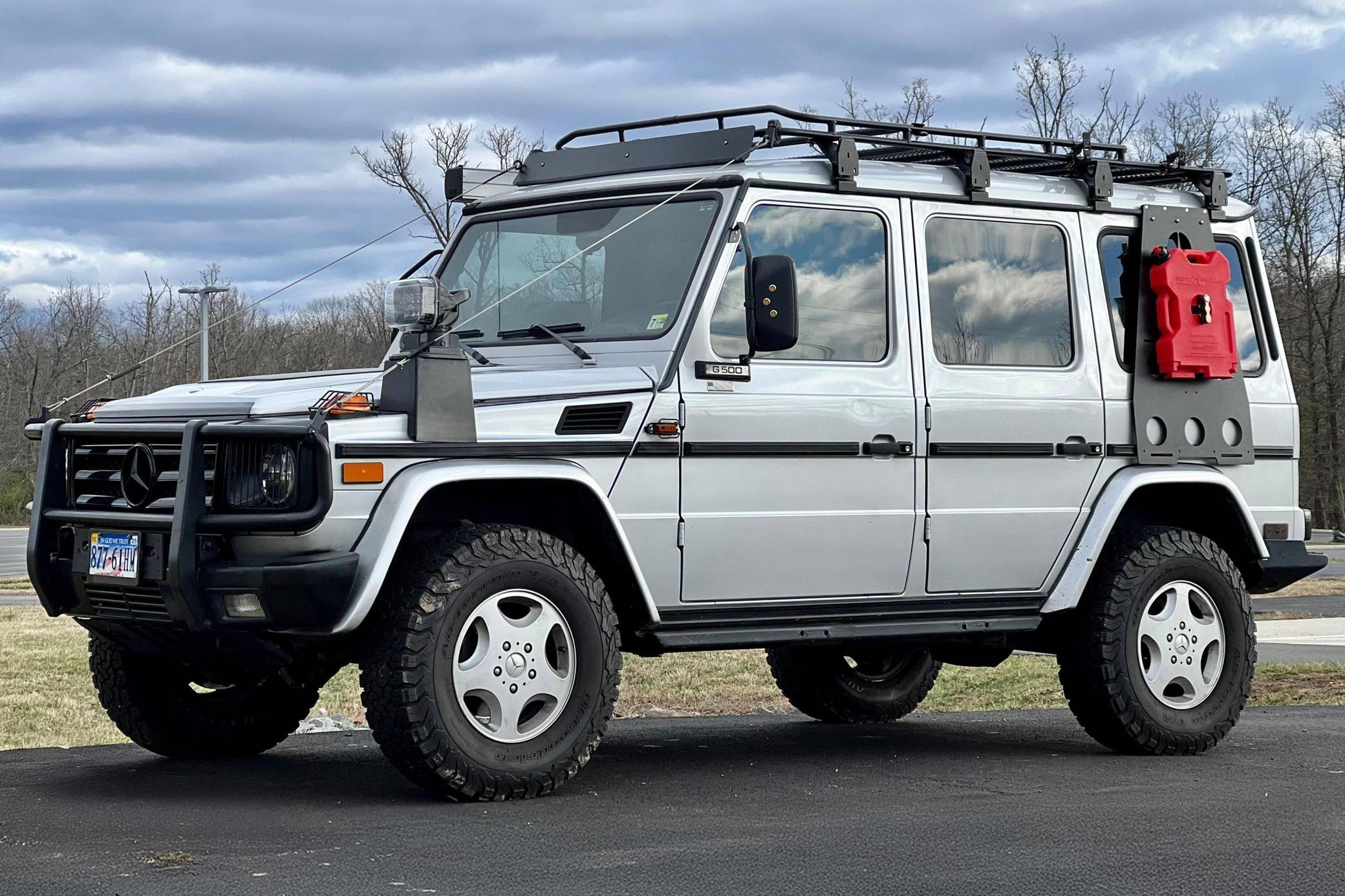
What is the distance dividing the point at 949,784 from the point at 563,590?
179cm

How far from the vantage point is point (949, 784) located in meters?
6.61

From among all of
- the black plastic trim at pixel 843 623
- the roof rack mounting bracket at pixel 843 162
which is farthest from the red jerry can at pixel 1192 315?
the roof rack mounting bracket at pixel 843 162

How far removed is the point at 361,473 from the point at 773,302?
1727mm

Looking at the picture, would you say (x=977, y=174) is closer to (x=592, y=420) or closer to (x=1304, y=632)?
(x=592, y=420)

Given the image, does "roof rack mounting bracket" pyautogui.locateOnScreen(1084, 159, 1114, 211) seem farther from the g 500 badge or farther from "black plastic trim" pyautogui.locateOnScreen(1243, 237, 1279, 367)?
the g 500 badge

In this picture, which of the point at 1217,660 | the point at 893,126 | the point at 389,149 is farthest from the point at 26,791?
the point at 389,149

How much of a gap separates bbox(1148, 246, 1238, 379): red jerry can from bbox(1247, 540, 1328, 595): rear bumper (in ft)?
2.89

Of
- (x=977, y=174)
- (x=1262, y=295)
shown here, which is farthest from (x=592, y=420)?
(x=1262, y=295)

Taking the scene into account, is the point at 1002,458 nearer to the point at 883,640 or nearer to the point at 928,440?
the point at 928,440

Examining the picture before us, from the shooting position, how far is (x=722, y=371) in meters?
6.50

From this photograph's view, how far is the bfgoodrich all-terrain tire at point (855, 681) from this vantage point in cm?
903

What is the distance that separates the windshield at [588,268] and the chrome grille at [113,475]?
1.58 meters

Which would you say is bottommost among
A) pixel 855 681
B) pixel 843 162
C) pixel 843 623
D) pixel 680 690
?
pixel 680 690

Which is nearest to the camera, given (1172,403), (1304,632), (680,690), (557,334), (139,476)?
(139,476)
